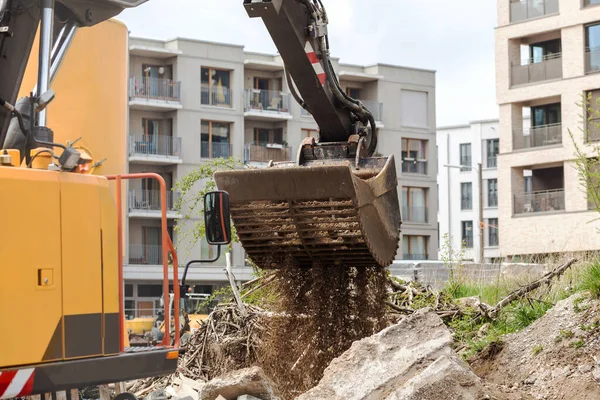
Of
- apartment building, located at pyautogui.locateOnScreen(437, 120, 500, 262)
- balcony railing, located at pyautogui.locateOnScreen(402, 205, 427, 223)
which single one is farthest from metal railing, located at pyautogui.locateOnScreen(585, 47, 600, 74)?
apartment building, located at pyautogui.locateOnScreen(437, 120, 500, 262)

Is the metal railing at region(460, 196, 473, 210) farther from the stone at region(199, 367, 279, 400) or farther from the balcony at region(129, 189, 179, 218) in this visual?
the stone at region(199, 367, 279, 400)

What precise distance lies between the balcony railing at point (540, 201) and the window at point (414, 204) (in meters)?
15.0

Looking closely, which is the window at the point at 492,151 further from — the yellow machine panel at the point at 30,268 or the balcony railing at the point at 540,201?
the yellow machine panel at the point at 30,268

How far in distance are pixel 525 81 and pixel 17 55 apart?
39.2m


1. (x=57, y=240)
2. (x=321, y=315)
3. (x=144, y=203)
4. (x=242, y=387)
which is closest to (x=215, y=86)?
(x=144, y=203)

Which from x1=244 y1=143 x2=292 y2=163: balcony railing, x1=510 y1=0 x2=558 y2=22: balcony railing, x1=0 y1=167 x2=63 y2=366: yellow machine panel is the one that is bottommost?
x1=0 y1=167 x2=63 y2=366: yellow machine panel

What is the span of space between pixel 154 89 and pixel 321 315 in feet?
133

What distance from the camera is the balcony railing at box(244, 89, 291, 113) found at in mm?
53188

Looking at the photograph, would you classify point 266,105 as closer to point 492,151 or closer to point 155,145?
point 155,145

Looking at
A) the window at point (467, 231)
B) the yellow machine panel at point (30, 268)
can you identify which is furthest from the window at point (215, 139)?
the yellow machine panel at point (30, 268)

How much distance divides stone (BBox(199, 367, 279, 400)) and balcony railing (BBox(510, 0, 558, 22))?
36.8 m

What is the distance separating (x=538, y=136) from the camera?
43875mm

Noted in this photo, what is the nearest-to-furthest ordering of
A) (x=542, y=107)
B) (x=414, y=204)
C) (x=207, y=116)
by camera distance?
(x=542, y=107), (x=207, y=116), (x=414, y=204)

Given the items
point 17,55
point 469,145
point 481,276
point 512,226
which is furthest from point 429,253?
point 17,55
